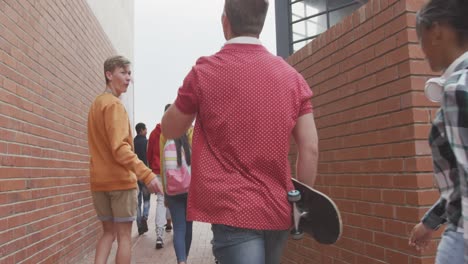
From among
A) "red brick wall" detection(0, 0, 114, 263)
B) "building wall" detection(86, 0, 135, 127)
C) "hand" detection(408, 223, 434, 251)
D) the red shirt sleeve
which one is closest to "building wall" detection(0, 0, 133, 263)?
"red brick wall" detection(0, 0, 114, 263)

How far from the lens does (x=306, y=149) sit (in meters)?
2.10

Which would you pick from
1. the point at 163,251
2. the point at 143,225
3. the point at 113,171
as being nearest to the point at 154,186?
the point at 113,171

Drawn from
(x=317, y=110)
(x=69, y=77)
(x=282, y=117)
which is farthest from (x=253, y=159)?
(x=69, y=77)

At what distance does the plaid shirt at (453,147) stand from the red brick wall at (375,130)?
1.12 m

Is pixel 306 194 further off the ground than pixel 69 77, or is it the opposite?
pixel 69 77

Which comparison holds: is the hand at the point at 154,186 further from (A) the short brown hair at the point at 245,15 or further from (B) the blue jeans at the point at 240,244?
(A) the short brown hair at the point at 245,15

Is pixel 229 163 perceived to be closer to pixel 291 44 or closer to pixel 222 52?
pixel 222 52

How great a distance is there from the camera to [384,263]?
312 centimetres

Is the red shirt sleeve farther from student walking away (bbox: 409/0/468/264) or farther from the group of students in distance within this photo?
student walking away (bbox: 409/0/468/264)

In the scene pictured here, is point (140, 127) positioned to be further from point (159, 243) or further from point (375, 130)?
point (375, 130)

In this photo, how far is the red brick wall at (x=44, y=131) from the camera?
149 inches

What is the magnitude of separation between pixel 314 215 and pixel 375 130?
1.46 metres

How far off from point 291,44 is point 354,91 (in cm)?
767

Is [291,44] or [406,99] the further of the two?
[291,44]
